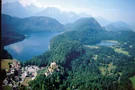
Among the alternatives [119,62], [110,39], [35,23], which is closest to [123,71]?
[119,62]

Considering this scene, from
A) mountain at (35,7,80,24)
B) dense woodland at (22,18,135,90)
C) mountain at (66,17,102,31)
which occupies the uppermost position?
mountain at (35,7,80,24)

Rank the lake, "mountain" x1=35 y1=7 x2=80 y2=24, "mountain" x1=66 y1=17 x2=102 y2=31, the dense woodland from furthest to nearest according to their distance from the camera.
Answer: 1. "mountain" x1=35 y1=7 x2=80 y2=24
2. "mountain" x1=66 y1=17 x2=102 y2=31
3. the lake
4. the dense woodland

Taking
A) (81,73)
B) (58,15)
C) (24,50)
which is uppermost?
(58,15)

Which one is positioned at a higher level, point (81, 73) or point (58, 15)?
point (58, 15)

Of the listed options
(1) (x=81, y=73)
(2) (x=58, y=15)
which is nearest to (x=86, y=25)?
(1) (x=81, y=73)

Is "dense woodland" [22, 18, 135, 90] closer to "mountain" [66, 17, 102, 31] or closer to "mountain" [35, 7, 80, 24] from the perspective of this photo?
"mountain" [66, 17, 102, 31]

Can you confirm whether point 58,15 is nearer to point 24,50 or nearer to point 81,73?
point 24,50

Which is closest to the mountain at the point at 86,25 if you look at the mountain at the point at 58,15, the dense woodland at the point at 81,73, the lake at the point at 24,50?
the lake at the point at 24,50

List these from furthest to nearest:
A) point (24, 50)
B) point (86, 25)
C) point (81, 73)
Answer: point (86, 25), point (24, 50), point (81, 73)

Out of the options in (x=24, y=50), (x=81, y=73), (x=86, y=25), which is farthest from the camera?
(x=86, y=25)

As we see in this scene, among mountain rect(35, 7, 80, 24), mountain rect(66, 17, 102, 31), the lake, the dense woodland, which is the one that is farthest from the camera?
mountain rect(35, 7, 80, 24)

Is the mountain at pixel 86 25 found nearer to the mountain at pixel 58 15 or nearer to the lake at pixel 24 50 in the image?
the lake at pixel 24 50

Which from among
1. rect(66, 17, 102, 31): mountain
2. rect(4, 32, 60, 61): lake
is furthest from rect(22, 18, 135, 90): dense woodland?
rect(66, 17, 102, 31): mountain
